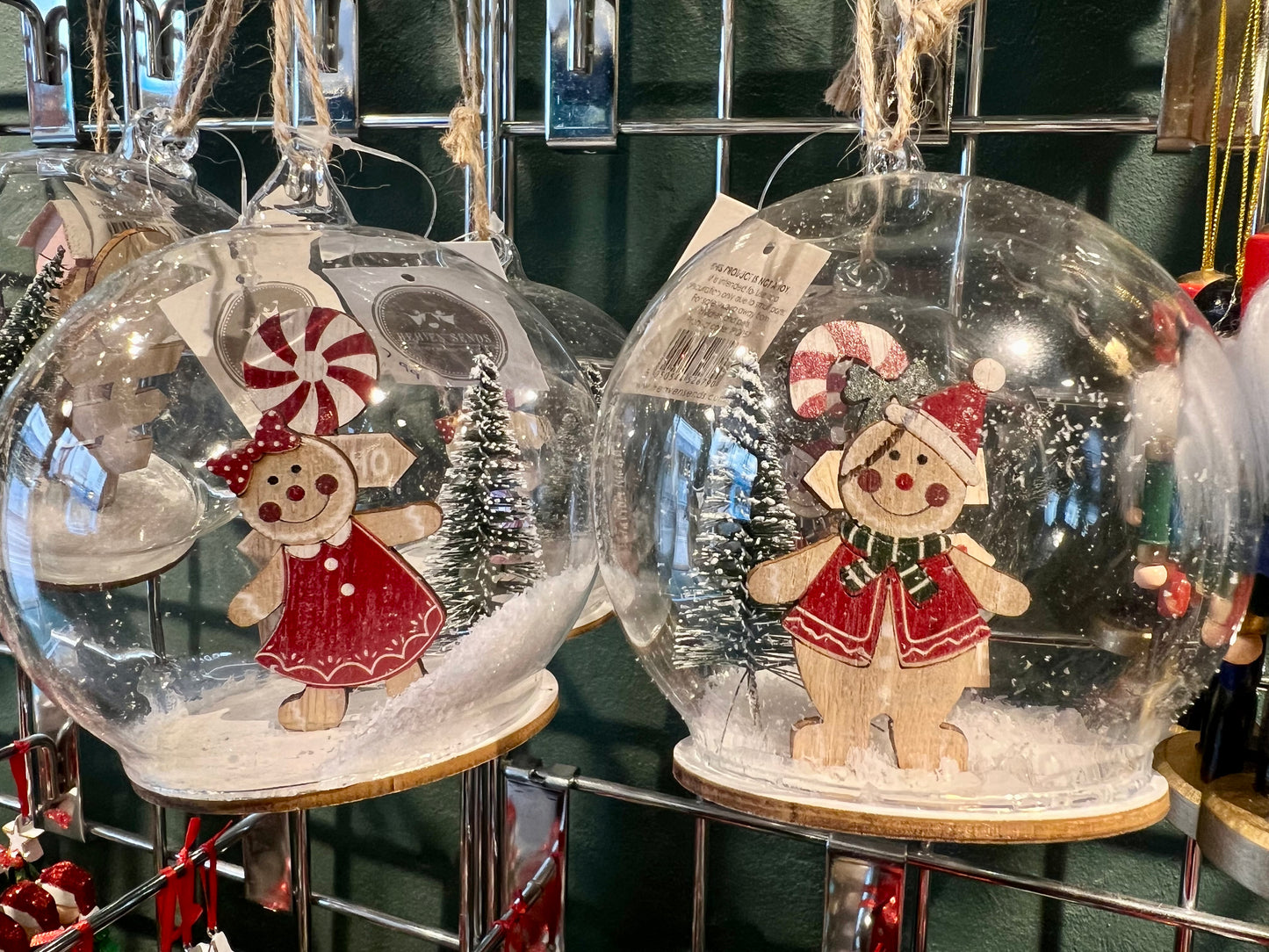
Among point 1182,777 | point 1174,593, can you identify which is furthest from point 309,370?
point 1182,777

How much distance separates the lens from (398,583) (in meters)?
0.50

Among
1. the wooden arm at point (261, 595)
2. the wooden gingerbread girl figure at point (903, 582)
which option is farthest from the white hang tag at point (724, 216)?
the wooden arm at point (261, 595)

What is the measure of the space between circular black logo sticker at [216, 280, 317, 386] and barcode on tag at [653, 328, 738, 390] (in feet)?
0.60

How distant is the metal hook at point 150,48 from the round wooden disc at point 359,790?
54 cm

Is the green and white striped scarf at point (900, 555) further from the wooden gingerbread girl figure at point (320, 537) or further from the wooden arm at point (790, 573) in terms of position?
the wooden gingerbread girl figure at point (320, 537)

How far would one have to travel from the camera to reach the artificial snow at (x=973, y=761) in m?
0.45

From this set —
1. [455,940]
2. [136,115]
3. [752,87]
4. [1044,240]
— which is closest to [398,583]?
[1044,240]

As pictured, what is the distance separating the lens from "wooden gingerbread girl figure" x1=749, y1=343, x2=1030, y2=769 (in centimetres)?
44

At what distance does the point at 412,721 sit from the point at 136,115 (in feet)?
1.78

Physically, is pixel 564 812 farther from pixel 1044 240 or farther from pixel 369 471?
pixel 1044 240

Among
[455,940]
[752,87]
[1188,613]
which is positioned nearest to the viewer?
[1188,613]

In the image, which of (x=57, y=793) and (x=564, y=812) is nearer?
(x=564, y=812)

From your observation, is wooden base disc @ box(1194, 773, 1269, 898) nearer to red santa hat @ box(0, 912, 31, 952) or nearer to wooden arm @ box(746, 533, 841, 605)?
wooden arm @ box(746, 533, 841, 605)

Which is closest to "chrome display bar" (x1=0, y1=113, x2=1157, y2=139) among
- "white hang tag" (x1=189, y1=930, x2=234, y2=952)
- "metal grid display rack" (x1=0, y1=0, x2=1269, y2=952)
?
"metal grid display rack" (x1=0, y1=0, x2=1269, y2=952)
